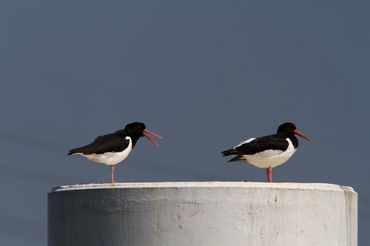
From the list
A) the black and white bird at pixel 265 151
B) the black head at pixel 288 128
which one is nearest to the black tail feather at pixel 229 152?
the black and white bird at pixel 265 151

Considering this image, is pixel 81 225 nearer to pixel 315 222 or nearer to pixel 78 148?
pixel 315 222

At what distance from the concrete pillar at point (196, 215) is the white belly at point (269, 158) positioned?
5.16 metres

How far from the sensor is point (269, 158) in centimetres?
1630

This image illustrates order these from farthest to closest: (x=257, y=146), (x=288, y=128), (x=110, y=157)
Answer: (x=288, y=128)
(x=110, y=157)
(x=257, y=146)

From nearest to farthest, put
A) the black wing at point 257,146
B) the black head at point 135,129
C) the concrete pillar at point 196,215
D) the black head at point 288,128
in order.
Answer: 1. the concrete pillar at point 196,215
2. the black wing at point 257,146
3. the black head at point 135,129
4. the black head at point 288,128

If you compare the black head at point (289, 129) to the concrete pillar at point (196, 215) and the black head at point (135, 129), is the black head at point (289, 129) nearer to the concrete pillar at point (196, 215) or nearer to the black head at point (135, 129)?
the black head at point (135, 129)

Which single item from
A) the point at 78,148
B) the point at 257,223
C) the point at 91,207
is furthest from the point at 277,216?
the point at 78,148

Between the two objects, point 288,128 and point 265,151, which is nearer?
point 265,151

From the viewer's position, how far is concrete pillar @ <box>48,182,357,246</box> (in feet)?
33.9

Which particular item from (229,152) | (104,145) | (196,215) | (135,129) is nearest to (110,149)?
(104,145)

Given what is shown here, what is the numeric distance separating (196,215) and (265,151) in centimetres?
606

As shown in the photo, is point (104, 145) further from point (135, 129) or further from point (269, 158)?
point (269, 158)

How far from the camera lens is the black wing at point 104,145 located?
16359mm

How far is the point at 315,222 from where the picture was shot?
10.9m
